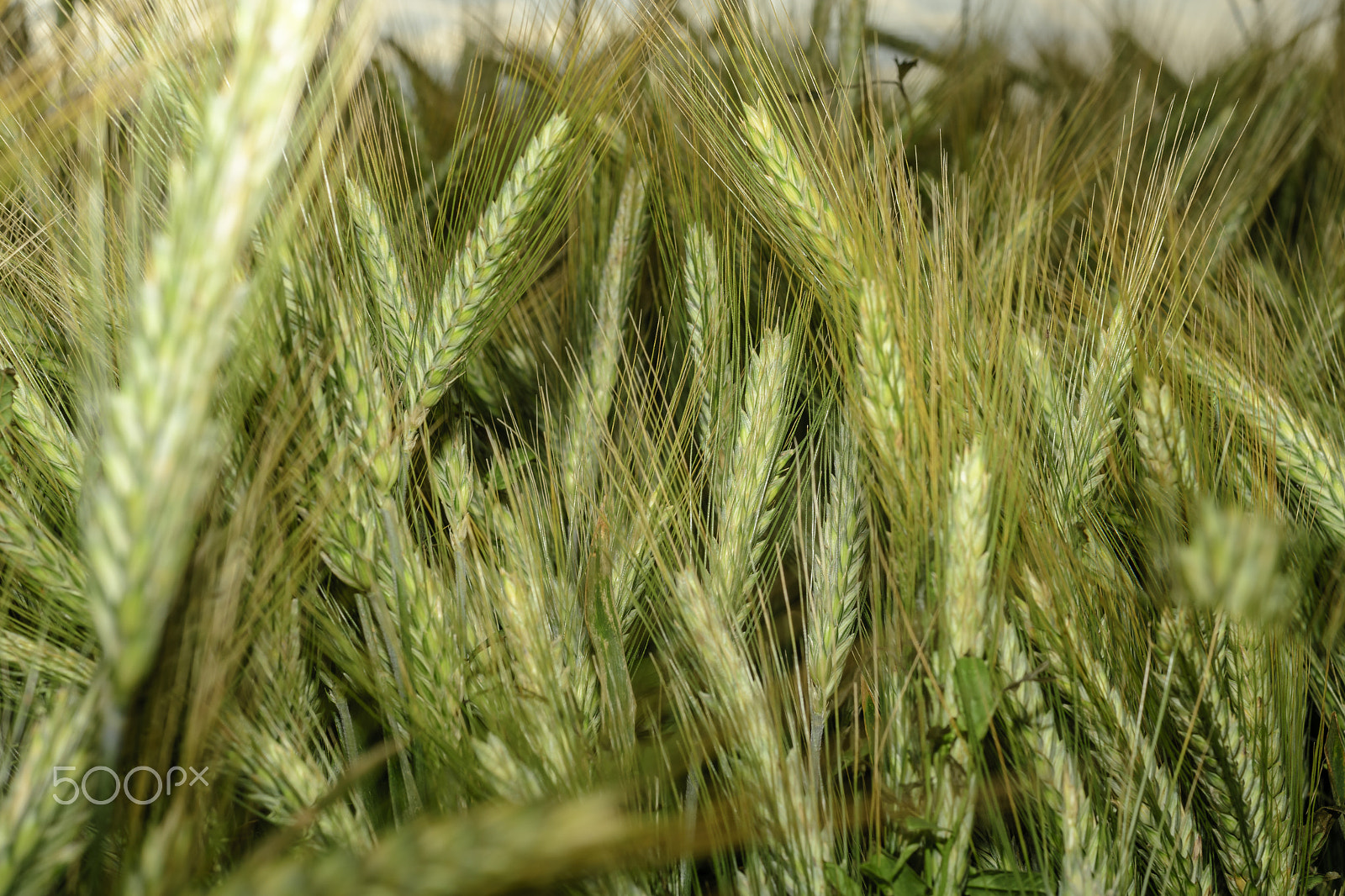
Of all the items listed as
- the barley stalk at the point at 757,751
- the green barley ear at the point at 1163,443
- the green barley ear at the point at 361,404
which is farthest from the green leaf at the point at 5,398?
the green barley ear at the point at 1163,443

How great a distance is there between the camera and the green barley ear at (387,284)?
0.79 meters

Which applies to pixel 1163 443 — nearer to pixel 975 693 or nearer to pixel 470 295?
pixel 975 693

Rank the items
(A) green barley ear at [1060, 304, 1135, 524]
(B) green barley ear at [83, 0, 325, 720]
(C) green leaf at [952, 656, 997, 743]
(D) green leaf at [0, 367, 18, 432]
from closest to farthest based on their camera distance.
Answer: (B) green barley ear at [83, 0, 325, 720], (C) green leaf at [952, 656, 997, 743], (D) green leaf at [0, 367, 18, 432], (A) green barley ear at [1060, 304, 1135, 524]

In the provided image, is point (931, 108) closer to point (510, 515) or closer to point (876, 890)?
point (510, 515)

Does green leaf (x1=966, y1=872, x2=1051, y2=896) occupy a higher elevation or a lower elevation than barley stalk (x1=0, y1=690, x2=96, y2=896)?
lower

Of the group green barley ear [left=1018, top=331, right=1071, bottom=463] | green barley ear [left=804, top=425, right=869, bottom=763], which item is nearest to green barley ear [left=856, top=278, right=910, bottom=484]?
green barley ear [left=804, top=425, right=869, bottom=763]

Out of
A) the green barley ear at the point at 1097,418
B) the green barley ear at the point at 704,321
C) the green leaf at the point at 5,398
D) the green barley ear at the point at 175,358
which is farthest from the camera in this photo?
the green barley ear at the point at 704,321

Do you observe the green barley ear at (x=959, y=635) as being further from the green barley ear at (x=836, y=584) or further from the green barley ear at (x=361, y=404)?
the green barley ear at (x=361, y=404)

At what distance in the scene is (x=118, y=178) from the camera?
859mm

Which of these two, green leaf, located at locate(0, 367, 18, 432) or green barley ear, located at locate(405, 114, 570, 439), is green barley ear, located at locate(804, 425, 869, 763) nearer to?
green barley ear, located at locate(405, 114, 570, 439)

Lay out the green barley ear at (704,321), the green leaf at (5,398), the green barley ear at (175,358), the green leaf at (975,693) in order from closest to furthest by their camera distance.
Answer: the green barley ear at (175,358), the green leaf at (975,693), the green leaf at (5,398), the green barley ear at (704,321)

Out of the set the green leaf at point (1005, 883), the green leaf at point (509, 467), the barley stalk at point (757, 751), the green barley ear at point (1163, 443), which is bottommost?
the green leaf at point (1005, 883)

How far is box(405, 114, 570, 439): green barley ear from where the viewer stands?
0.76m

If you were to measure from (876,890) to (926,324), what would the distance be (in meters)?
0.50
